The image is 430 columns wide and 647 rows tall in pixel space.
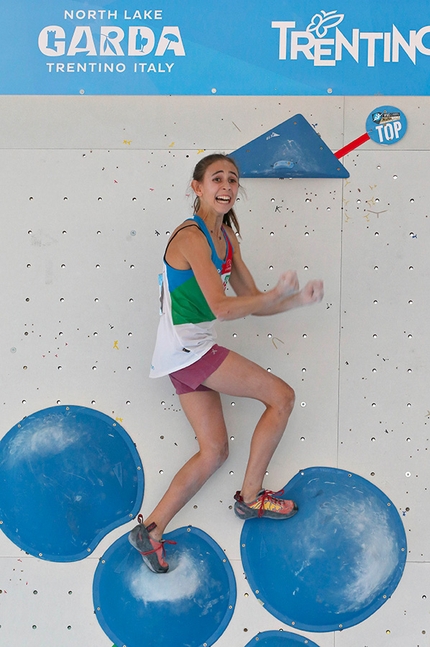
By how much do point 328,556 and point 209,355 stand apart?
2.97ft

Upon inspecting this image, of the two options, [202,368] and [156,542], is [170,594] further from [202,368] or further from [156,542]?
[202,368]

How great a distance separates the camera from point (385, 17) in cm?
269

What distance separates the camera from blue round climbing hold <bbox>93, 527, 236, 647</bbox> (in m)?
2.58

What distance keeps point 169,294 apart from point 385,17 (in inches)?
55.1

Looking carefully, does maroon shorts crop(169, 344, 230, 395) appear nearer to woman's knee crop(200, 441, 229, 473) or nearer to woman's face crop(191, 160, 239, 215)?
woman's knee crop(200, 441, 229, 473)

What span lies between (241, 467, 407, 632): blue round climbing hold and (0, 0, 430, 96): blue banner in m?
1.60

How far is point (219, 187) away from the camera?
2408 mm

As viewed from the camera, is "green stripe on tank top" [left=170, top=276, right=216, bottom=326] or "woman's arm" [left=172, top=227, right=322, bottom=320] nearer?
"woman's arm" [left=172, top=227, right=322, bottom=320]

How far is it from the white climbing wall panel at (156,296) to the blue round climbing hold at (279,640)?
9 cm

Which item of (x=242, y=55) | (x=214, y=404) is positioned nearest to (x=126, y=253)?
(x=214, y=404)

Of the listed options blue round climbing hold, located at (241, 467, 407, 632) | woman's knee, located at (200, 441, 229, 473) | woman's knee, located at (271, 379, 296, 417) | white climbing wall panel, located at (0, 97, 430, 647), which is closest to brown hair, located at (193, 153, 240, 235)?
white climbing wall panel, located at (0, 97, 430, 647)

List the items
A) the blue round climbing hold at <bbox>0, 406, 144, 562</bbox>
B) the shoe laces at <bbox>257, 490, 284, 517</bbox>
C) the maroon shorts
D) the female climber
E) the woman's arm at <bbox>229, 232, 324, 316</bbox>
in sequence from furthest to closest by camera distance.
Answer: the blue round climbing hold at <bbox>0, 406, 144, 562</bbox>
the shoe laces at <bbox>257, 490, 284, 517</bbox>
the maroon shorts
the female climber
the woman's arm at <bbox>229, 232, 324, 316</bbox>

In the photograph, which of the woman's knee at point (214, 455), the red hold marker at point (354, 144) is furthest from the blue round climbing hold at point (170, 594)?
the red hold marker at point (354, 144)

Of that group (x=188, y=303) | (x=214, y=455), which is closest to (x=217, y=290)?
(x=188, y=303)
